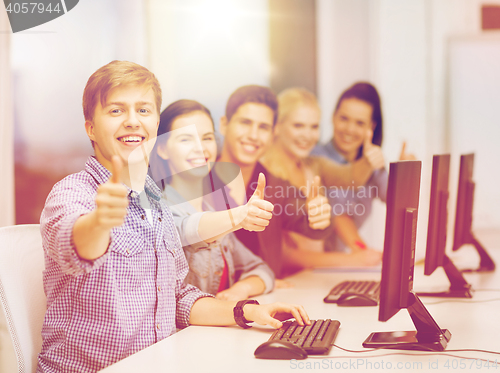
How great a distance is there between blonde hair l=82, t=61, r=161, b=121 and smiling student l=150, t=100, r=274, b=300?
4.0 inches

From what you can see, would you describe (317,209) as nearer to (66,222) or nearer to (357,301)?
(357,301)

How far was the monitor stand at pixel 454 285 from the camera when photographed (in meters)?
1.58

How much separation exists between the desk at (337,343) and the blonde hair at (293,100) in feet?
4.23

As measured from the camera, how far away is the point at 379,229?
2.96 m

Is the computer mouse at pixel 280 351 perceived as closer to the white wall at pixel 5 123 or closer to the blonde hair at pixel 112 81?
the blonde hair at pixel 112 81

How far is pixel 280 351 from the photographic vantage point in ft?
3.06

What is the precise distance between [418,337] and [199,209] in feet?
2.23

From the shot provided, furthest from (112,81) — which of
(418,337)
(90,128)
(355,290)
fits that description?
(355,290)

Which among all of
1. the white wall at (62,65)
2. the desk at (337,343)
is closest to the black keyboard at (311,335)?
the desk at (337,343)

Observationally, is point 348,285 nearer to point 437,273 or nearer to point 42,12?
point 437,273

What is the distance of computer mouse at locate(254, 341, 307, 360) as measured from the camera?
926 mm

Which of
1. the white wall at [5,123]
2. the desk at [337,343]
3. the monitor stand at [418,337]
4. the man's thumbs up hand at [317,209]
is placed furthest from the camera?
the white wall at [5,123]

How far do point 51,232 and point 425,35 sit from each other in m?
2.74

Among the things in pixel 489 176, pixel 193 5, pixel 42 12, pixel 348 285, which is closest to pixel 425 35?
pixel 489 176
